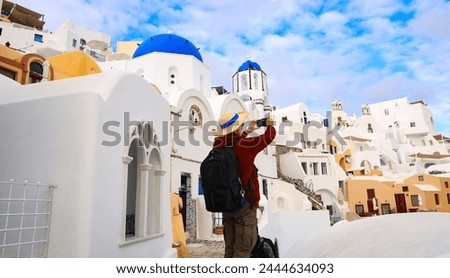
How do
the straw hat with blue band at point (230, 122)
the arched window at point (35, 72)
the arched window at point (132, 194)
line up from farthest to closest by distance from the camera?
the arched window at point (35, 72)
the arched window at point (132, 194)
the straw hat with blue band at point (230, 122)

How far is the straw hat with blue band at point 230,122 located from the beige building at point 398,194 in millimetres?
23687

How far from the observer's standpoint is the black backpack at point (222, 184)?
7.26 feet

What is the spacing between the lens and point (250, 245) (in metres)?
2.39

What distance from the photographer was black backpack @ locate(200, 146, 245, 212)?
2.21 meters

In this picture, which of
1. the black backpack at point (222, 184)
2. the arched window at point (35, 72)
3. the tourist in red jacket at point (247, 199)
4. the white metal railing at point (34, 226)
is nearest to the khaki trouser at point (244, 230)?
the tourist in red jacket at point (247, 199)

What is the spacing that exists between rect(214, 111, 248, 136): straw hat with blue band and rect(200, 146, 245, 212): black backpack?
298 mm

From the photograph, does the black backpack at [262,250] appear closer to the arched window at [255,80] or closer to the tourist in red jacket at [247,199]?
the tourist in red jacket at [247,199]

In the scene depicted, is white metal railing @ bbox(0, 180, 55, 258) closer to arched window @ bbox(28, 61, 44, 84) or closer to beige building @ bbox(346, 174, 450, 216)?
arched window @ bbox(28, 61, 44, 84)

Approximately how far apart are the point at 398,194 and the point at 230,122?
84.7 feet

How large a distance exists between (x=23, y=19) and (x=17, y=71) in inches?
1231

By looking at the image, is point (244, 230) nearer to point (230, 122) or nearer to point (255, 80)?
point (230, 122)

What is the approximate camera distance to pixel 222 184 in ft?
7.29

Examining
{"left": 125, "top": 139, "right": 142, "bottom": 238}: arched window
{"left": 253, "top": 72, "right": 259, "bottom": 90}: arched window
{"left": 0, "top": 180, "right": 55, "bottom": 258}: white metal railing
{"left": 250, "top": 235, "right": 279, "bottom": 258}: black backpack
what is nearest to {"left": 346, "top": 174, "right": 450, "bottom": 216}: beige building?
{"left": 253, "top": 72, "right": 259, "bottom": 90}: arched window

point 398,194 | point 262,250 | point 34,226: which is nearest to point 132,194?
point 34,226
